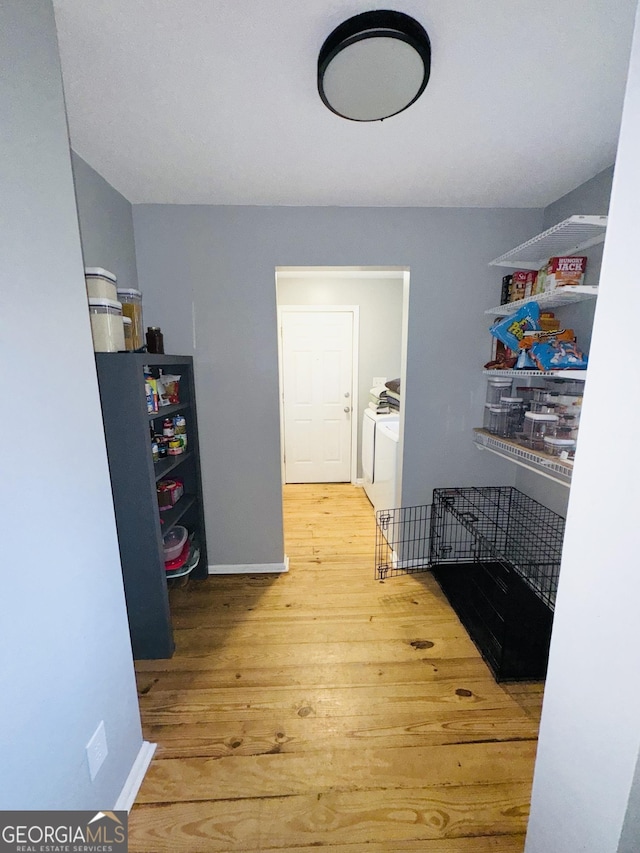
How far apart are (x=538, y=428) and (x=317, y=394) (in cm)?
238

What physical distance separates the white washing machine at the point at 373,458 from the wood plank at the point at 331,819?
1.56 m

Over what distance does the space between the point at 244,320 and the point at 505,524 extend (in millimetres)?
2252

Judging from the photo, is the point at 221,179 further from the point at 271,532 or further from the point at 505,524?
the point at 505,524

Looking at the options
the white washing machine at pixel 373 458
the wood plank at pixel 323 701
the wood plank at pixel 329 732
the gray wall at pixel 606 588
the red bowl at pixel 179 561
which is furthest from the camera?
the white washing machine at pixel 373 458

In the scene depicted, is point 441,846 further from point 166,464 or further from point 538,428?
point 166,464

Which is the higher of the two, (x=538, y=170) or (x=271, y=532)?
(x=538, y=170)

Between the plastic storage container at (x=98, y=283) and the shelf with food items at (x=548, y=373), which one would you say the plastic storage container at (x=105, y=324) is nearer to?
the plastic storage container at (x=98, y=283)

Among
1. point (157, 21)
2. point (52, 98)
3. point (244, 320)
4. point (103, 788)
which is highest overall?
point (157, 21)

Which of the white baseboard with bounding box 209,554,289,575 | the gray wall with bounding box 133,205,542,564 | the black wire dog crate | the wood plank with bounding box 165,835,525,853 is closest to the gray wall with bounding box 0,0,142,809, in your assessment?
the wood plank with bounding box 165,835,525,853

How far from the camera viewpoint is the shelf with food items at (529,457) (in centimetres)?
145

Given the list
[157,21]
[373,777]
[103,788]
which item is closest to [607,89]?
[157,21]

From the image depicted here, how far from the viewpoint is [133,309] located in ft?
5.06

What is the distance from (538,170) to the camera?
1.55 meters

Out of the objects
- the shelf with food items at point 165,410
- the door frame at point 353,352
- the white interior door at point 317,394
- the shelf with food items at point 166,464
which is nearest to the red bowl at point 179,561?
the shelf with food items at point 166,464
